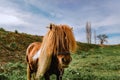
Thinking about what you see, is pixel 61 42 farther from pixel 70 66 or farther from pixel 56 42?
pixel 70 66

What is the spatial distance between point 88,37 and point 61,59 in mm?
52371

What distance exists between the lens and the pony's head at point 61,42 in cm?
700

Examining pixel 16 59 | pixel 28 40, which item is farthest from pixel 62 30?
pixel 28 40

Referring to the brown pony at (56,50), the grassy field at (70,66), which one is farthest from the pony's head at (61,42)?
the grassy field at (70,66)

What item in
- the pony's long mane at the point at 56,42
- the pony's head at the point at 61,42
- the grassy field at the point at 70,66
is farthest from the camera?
the grassy field at the point at 70,66

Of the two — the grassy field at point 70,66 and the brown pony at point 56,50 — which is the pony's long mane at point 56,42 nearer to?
the brown pony at point 56,50

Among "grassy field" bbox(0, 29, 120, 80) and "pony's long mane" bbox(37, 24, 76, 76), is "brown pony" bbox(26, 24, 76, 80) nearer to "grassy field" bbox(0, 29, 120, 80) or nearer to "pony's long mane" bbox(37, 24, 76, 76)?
"pony's long mane" bbox(37, 24, 76, 76)

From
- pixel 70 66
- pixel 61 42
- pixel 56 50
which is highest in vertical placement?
pixel 61 42

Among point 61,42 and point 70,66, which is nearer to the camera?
point 61,42

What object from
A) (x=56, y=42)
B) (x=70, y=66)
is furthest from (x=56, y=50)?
(x=70, y=66)

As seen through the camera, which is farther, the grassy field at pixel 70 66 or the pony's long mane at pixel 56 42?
the grassy field at pixel 70 66

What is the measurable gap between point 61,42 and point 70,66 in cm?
1244

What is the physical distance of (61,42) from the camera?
720cm

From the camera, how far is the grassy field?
1336 cm
